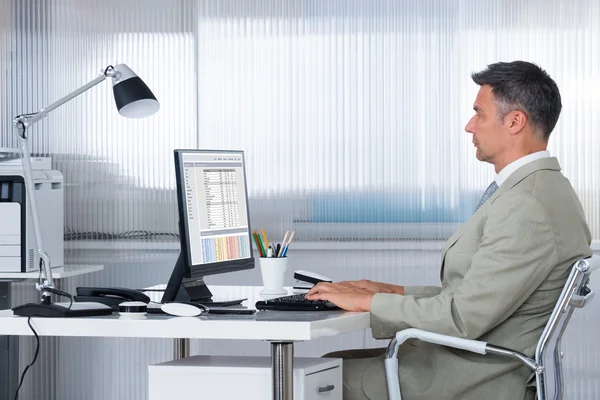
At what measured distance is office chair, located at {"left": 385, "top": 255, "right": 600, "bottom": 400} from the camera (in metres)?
2.05

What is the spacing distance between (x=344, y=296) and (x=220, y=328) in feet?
1.34

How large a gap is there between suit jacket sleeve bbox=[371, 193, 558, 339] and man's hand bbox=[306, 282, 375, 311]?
0.06 meters

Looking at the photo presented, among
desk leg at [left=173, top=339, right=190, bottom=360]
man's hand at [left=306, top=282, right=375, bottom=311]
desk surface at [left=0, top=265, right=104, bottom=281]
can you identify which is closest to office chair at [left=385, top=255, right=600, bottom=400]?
man's hand at [left=306, top=282, right=375, bottom=311]

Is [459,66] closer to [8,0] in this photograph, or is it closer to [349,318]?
[8,0]

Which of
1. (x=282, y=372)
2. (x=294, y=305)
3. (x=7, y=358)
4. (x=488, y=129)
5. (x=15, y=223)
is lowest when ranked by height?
(x=7, y=358)

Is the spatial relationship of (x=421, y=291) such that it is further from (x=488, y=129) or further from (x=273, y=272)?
(x=488, y=129)

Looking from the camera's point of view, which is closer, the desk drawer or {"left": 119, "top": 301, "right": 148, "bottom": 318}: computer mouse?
the desk drawer

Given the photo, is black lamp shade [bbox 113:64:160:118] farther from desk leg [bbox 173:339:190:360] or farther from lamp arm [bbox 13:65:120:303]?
desk leg [bbox 173:339:190:360]

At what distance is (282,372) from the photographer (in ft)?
6.44

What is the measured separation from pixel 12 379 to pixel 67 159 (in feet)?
3.59

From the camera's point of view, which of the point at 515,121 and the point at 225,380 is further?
the point at 515,121

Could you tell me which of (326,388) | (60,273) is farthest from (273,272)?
(60,273)

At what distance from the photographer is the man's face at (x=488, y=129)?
7.72ft

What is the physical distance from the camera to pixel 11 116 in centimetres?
452
